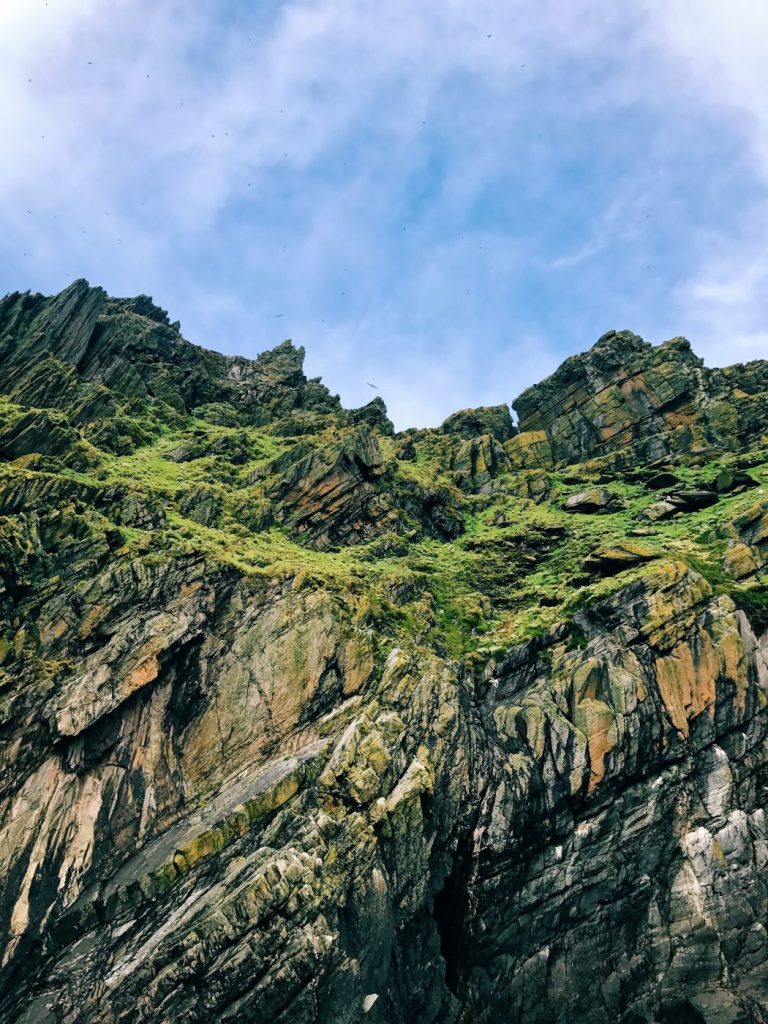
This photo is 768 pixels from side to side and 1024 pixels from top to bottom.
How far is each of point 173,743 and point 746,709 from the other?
2467cm

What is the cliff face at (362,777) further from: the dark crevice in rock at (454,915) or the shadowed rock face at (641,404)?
the shadowed rock face at (641,404)

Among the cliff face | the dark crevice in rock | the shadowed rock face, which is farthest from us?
the shadowed rock face

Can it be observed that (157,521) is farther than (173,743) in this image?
Yes

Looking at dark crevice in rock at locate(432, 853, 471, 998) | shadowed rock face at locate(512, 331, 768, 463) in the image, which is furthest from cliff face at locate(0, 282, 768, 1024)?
shadowed rock face at locate(512, 331, 768, 463)

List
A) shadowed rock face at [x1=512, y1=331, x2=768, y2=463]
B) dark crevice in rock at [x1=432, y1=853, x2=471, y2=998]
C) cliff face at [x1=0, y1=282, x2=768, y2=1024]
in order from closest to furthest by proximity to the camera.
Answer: cliff face at [x1=0, y1=282, x2=768, y2=1024] → dark crevice in rock at [x1=432, y1=853, x2=471, y2=998] → shadowed rock face at [x1=512, y1=331, x2=768, y2=463]

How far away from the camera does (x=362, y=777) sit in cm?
2359

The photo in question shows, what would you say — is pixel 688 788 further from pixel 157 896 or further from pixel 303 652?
pixel 157 896

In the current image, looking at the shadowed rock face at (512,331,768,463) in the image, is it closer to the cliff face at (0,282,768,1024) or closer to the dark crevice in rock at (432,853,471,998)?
the cliff face at (0,282,768,1024)

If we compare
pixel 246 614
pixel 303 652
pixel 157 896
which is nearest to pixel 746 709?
pixel 303 652

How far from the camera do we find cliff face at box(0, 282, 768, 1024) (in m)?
20.3

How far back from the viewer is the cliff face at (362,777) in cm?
2028

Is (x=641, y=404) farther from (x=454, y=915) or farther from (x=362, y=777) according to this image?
(x=362, y=777)

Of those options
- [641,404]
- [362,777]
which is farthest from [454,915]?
[641,404]

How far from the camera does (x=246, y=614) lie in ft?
99.2
